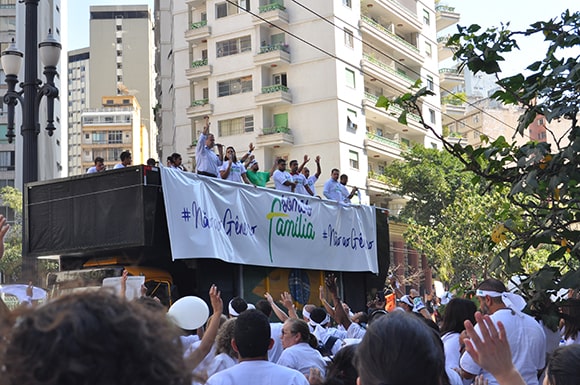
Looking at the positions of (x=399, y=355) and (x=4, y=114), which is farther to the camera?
(x=4, y=114)

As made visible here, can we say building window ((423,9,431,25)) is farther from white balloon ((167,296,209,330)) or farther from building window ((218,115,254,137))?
white balloon ((167,296,209,330))

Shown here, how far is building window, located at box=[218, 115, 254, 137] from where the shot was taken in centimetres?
5031

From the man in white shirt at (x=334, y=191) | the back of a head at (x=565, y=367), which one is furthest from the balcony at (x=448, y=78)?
the back of a head at (x=565, y=367)

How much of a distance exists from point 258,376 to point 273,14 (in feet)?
153

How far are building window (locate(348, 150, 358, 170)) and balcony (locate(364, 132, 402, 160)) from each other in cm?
124

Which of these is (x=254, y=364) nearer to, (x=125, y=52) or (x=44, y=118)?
(x=44, y=118)

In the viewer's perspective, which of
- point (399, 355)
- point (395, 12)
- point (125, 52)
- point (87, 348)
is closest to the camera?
point (87, 348)

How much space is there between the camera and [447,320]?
6.38 metres

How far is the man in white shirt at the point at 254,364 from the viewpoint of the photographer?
4.61m

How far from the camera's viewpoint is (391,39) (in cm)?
5494

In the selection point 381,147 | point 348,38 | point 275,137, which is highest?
point 348,38

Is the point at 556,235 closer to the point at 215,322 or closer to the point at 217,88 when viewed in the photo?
the point at 215,322


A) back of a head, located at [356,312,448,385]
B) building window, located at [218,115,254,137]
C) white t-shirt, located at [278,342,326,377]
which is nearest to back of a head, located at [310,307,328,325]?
white t-shirt, located at [278,342,326,377]

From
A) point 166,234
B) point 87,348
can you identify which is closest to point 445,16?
→ point 166,234
